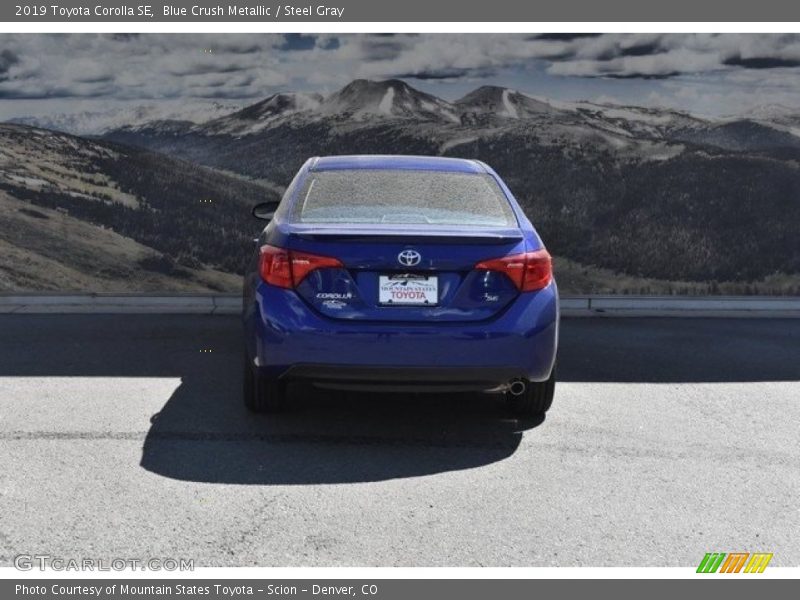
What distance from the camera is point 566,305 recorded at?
1157cm

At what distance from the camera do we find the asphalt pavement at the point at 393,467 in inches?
187

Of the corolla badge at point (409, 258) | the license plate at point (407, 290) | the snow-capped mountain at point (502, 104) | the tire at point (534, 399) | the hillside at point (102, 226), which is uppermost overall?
the corolla badge at point (409, 258)

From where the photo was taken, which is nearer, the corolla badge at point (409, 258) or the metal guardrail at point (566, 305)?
the corolla badge at point (409, 258)

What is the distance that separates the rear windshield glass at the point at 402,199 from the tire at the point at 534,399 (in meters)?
0.95

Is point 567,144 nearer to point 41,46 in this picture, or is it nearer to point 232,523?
point 41,46

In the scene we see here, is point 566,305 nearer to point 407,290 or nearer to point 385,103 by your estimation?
point 385,103

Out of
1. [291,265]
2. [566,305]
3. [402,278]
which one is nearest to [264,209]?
[291,265]

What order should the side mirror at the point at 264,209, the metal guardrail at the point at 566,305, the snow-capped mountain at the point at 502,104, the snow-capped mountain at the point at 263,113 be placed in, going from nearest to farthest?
1. the side mirror at the point at 264,209
2. the metal guardrail at the point at 566,305
3. the snow-capped mountain at the point at 263,113
4. the snow-capped mountain at the point at 502,104

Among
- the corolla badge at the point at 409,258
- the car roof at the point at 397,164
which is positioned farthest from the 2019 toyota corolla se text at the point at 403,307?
the car roof at the point at 397,164

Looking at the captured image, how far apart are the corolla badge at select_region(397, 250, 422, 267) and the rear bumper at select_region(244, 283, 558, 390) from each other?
0.32m

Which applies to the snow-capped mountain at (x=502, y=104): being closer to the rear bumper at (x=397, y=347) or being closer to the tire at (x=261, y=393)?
the tire at (x=261, y=393)

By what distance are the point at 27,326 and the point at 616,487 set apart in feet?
20.6

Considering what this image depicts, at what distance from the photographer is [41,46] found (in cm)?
1131

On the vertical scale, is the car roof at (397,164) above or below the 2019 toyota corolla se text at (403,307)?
above
